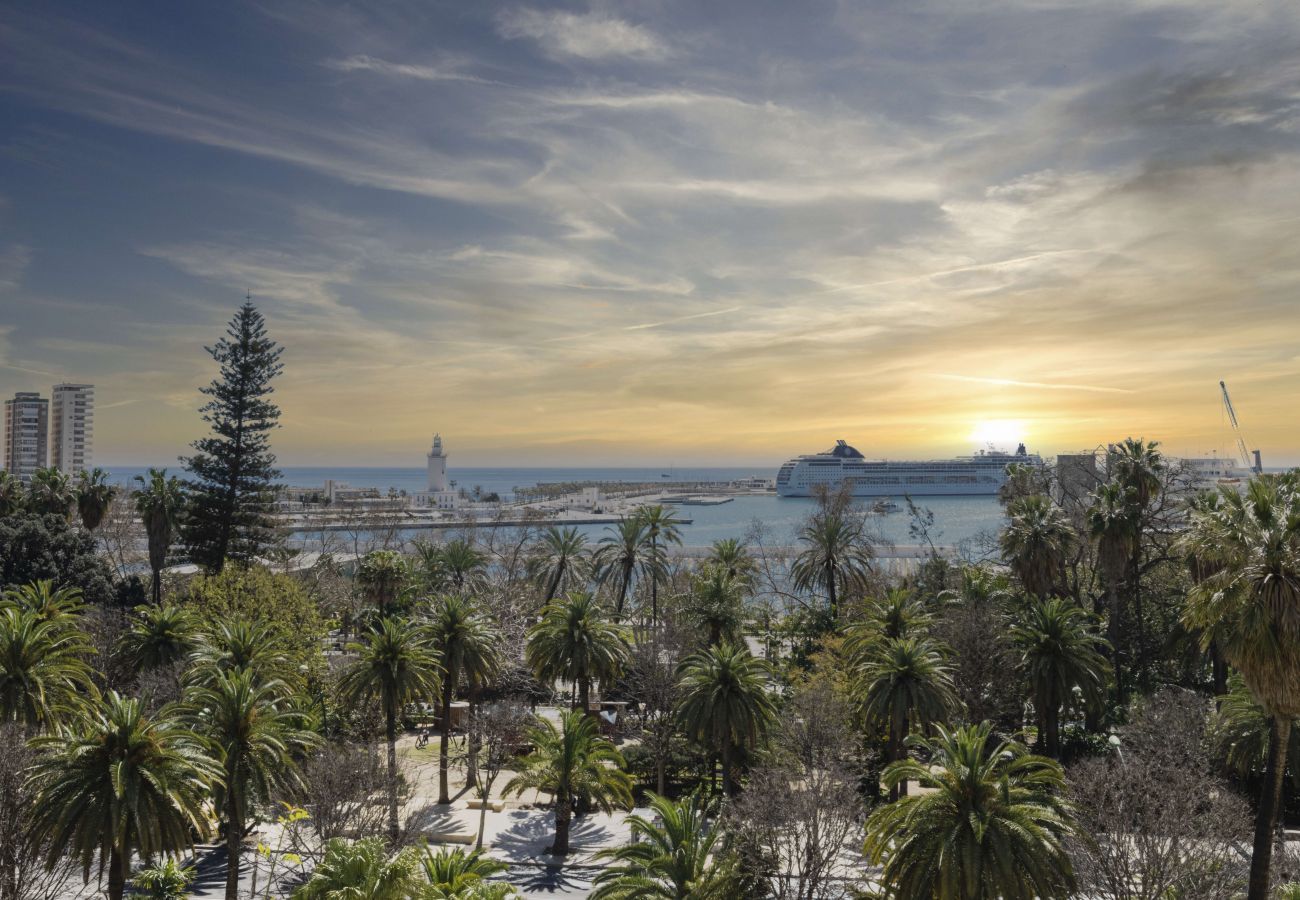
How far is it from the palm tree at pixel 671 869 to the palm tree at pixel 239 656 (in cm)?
1355

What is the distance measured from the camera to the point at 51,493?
54062 millimetres

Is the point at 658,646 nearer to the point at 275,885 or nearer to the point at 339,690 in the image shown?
the point at 339,690

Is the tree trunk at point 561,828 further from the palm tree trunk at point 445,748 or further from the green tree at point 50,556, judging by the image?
the green tree at point 50,556

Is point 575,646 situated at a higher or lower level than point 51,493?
lower

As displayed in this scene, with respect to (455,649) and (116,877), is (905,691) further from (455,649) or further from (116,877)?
(116,877)

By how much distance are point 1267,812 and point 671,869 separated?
11987mm

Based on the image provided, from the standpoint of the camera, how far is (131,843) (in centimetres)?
1573

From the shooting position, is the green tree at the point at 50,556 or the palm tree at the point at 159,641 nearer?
the palm tree at the point at 159,641

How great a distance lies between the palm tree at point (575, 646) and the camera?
31.8 metres

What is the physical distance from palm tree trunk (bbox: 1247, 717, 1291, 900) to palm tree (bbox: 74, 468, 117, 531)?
199 feet

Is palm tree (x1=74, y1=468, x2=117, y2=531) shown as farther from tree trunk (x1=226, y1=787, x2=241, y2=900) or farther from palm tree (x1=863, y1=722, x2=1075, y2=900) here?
palm tree (x1=863, y1=722, x2=1075, y2=900)

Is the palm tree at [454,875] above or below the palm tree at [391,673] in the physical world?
below

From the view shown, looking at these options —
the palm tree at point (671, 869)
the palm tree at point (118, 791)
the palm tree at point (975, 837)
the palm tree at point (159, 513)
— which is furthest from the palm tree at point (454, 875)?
the palm tree at point (159, 513)

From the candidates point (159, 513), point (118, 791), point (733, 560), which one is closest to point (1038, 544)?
point (733, 560)
